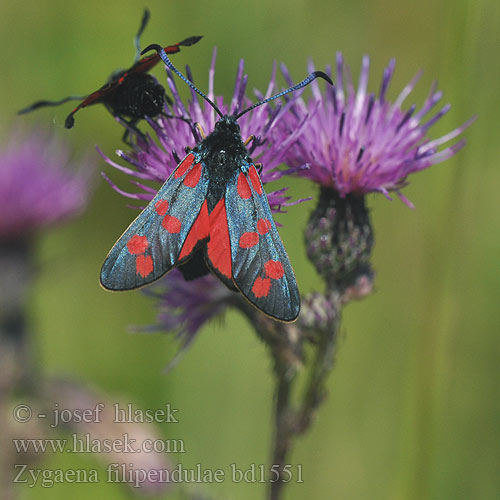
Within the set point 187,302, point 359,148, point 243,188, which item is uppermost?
point 359,148

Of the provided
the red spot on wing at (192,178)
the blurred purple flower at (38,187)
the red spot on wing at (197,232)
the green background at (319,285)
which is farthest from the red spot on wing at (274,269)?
the blurred purple flower at (38,187)

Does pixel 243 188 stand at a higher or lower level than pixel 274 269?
higher

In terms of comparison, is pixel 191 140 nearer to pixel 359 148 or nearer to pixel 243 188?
pixel 243 188

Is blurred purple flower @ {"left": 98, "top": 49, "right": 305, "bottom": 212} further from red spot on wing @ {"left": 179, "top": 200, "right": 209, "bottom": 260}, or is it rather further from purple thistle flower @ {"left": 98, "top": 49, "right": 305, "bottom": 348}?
red spot on wing @ {"left": 179, "top": 200, "right": 209, "bottom": 260}

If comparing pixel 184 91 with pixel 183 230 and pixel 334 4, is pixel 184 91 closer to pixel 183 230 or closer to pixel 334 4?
pixel 334 4

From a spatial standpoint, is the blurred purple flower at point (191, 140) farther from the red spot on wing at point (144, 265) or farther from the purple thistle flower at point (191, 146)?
the red spot on wing at point (144, 265)

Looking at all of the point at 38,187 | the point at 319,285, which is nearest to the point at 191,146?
the point at 38,187

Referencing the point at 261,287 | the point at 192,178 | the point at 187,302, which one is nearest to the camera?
the point at 261,287
